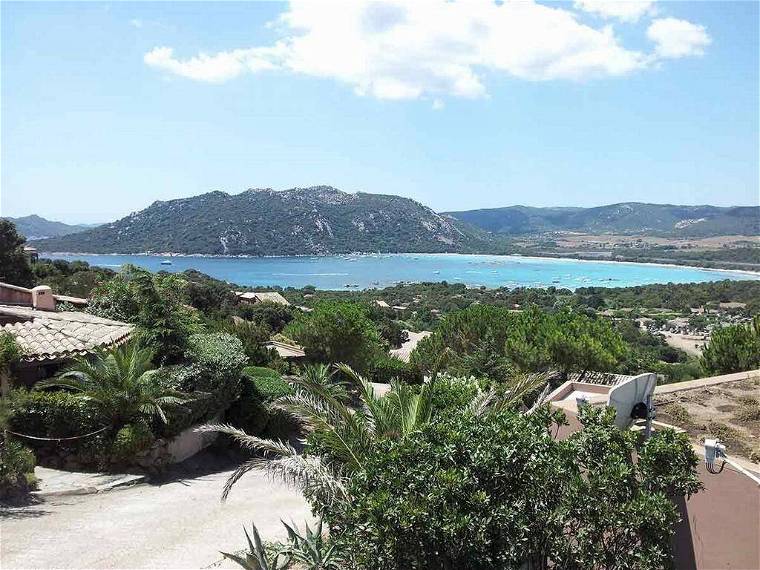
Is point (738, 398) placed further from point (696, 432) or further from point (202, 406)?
point (202, 406)

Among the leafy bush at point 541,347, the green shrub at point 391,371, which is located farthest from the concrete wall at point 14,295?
the green shrub at point 391,371

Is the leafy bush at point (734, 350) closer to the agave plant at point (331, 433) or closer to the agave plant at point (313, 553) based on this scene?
the agave plant at point (331, 433)

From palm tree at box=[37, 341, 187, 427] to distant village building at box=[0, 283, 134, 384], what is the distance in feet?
2.13

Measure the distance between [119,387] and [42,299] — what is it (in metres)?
6.73

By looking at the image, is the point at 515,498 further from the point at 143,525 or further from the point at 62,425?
the point at 62,425

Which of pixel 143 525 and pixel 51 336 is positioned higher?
pixel 51 336

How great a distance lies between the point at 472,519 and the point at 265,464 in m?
2.46

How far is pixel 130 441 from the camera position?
34.0 feet

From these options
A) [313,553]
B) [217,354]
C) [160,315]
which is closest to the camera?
[313,553]

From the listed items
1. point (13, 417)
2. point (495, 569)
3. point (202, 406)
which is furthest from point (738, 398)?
point (13, 417)

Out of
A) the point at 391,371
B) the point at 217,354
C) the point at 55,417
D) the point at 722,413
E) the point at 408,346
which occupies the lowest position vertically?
the point at 408,346

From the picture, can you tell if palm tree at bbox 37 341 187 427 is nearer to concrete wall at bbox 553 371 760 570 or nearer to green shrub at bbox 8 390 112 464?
green shrub at bbox 8 390 112 464

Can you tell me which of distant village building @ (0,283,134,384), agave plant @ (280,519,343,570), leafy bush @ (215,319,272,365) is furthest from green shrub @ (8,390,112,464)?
leafy bush @ (215,319,272,365)

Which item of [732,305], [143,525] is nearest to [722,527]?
→ [143,525]
